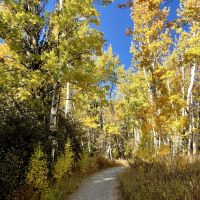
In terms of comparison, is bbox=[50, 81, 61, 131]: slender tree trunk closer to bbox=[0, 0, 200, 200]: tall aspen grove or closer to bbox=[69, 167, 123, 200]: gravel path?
bbox=[0, 0, 200, 200]: tall aspen grove

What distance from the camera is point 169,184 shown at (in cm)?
831

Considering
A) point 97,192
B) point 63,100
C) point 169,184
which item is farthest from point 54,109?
point 169,184

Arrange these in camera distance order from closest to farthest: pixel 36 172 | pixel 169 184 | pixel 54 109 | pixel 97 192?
pixel 169 184 → pixel 36 172 → pixel 97 192 → pixel 54 109

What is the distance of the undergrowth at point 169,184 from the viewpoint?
6.98 meters

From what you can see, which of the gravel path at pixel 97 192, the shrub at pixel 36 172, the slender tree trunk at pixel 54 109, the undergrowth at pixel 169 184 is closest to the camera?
the undergrowth at pixel 169 184

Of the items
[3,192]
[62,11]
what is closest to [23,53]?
[62,11]

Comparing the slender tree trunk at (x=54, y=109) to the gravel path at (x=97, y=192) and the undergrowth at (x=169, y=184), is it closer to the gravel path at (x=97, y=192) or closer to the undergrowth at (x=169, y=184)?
the gravel path at (x=97, y=192)

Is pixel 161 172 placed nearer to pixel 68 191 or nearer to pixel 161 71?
pixel 68 191

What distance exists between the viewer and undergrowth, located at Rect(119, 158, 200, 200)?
275 inches

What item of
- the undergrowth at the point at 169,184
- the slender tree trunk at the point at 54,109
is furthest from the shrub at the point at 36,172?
the undergrowth at the point at 169,184

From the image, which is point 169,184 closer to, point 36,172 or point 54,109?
point 36,172

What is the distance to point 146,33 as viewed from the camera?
57.3 feet

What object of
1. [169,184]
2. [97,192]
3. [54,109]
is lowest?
[97,192]

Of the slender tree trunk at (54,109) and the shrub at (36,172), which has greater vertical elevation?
the slender tree trunk at (54,109)
